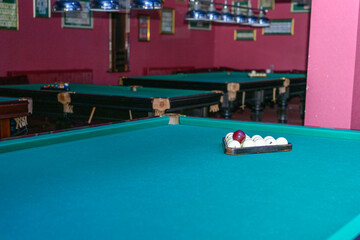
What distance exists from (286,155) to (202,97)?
8.11 feet

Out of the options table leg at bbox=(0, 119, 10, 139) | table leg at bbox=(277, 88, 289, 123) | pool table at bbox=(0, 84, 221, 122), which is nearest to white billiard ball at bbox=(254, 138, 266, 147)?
pool table at bbox=(0, 84, 221, 122)

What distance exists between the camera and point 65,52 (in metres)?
7.82

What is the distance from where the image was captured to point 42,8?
24.0ft

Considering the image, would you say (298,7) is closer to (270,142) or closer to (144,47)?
(144,47)

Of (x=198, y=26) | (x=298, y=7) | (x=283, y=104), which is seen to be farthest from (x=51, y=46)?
(x=298, y=7)

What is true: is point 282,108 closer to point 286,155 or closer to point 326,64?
point 326,64

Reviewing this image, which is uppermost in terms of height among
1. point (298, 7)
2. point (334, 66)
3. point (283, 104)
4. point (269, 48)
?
point (298, 7)

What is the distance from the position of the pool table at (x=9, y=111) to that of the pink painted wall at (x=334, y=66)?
224 cm

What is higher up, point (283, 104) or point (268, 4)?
point (268, 4)

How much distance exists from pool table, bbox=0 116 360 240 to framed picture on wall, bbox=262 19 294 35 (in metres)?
8.41

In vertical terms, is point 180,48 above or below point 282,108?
above

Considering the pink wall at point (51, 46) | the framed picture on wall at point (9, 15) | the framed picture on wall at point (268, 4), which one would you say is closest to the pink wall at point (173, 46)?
the pink wall at point (51, 46)

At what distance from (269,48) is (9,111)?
806cm

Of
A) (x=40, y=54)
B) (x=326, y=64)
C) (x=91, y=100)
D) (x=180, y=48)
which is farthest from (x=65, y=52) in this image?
(x=326, y=64)
